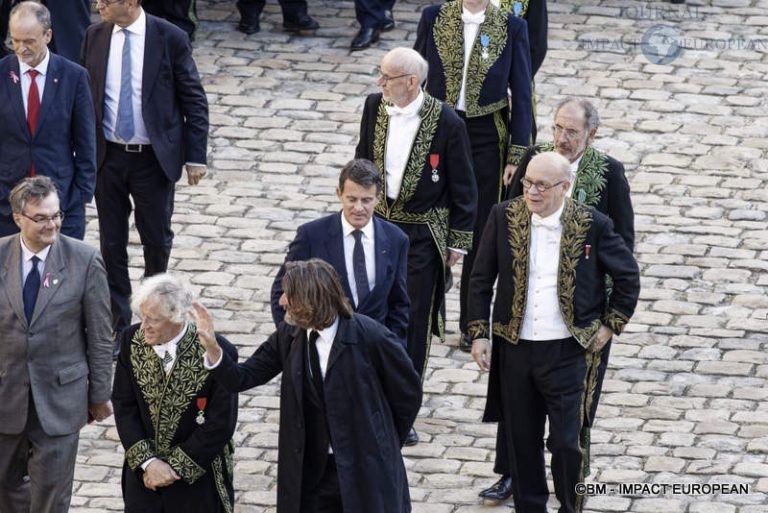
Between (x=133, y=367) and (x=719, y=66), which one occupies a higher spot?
(x=719, y=66)

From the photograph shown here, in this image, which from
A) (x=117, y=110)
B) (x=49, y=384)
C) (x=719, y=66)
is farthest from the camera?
(x=719, y=66)

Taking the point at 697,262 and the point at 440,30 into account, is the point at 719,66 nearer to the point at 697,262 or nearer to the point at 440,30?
the point at 697,262

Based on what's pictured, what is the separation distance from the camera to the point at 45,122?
1077 centimetres

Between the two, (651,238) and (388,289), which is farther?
(651,238)

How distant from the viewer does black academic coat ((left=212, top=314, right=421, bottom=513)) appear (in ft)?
27.5

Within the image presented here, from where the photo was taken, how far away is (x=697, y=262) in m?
12.8

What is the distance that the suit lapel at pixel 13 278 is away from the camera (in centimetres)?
901

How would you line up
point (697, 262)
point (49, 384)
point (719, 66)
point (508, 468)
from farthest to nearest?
point (719, 66), point (697, 262), point (508, 468), point (49, 384)

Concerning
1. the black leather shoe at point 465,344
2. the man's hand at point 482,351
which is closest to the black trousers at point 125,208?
the black leather shoe at point 465,344

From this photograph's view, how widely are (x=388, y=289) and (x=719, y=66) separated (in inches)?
290

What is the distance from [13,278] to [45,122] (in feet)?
6.31

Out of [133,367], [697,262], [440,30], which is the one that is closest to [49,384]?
[133,367]

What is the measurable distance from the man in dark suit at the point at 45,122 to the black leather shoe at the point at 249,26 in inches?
231

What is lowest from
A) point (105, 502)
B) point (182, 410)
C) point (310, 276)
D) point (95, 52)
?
point (105, 502)
